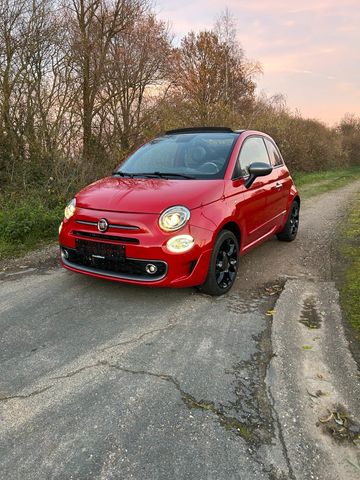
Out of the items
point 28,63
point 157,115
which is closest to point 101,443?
point 28,63

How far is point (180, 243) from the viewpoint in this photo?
3877 millimetres

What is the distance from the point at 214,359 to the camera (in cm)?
313

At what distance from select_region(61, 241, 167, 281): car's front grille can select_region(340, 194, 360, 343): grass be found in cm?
188

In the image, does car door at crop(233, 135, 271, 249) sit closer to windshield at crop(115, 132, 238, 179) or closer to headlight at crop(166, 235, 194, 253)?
windshield at crop(115, 132, 238, 179)

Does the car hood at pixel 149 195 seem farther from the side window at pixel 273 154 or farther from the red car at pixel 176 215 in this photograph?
the side window at pixel 273 154

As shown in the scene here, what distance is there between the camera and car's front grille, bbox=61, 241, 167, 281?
12.8 feet

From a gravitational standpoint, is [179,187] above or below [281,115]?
below

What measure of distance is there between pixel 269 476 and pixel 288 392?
2.48ft

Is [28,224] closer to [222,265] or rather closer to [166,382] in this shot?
[222,265]

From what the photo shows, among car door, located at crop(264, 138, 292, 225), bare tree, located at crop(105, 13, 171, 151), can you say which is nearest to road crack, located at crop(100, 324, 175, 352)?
car door, located at crop(264, 138, 292, 225)

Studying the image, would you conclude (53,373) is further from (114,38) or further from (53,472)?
(114,38)

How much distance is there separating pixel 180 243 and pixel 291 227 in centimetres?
355

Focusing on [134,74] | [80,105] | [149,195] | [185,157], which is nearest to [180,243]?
[149,195]

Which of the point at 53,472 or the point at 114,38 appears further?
the point at 114,38
